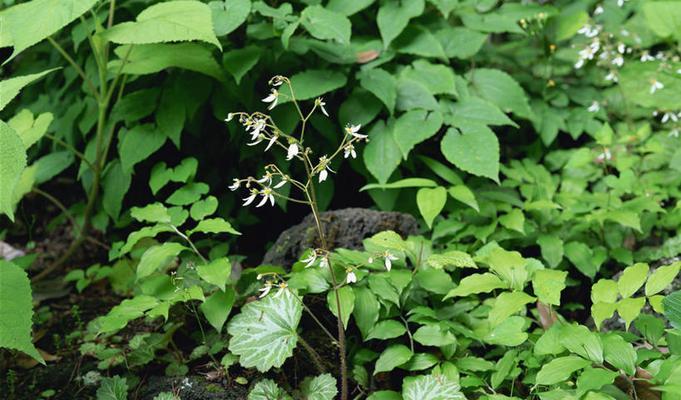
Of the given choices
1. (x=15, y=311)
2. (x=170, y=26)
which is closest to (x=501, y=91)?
(x=170, y=26)

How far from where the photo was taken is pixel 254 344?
1731mm

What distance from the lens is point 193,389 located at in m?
1.86

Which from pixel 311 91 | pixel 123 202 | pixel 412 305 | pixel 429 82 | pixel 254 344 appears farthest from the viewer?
pixel 123 202

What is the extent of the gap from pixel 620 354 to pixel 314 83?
160cm

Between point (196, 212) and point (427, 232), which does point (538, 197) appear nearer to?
point (427, 232)

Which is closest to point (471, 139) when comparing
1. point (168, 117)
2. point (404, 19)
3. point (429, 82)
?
point (429, 82)

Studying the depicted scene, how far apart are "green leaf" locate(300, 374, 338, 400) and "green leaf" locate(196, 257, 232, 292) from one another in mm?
376

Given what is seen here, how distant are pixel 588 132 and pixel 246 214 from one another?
174cm

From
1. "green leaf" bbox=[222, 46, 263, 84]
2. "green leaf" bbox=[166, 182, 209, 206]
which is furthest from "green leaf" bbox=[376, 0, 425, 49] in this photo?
"green leaf" bbox=[166, 182, 209, 206]

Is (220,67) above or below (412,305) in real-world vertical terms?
above

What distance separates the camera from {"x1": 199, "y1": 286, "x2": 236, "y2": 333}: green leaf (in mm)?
1892

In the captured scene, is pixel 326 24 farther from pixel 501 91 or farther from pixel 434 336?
pixel 434 336

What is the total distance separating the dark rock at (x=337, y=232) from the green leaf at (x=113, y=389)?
2.29 ft

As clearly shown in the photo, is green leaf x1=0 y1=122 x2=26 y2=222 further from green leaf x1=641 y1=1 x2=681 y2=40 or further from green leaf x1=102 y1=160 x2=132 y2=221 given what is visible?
green leaf x1=641 y1=1 x2=681 y2=40
